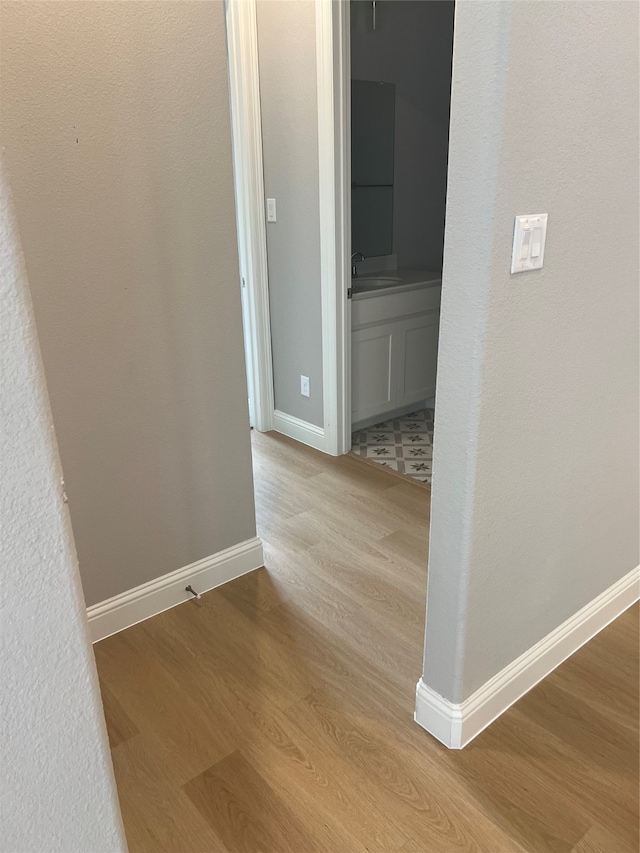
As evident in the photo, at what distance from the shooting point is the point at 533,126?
1193mm

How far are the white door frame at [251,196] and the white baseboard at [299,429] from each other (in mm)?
58

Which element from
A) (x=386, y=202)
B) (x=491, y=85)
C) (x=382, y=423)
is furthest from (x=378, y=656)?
(x=386, y=202)

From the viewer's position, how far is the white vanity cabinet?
11.0 ft

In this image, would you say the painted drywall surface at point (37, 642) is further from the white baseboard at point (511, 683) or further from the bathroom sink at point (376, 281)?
the bathroom sink at point (376, 281)

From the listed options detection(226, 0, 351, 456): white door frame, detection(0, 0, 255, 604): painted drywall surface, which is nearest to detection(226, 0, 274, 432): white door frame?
detection(226, 0, 351, 456): white door frame

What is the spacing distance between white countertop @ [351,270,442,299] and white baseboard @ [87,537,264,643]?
1496 millimetres

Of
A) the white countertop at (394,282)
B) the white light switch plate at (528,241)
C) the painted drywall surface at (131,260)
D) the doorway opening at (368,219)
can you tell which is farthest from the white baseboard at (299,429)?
the white light switch plate at (528,241)

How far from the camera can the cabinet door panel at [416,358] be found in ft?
11.7

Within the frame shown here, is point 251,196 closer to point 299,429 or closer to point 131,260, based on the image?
point 299,429

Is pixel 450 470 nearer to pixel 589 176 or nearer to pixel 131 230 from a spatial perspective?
pixel 589 176

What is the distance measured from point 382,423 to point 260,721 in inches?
89.0

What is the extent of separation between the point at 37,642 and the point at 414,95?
3.86m

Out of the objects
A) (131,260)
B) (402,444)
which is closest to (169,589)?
(131,260)

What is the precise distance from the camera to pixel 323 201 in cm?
291
